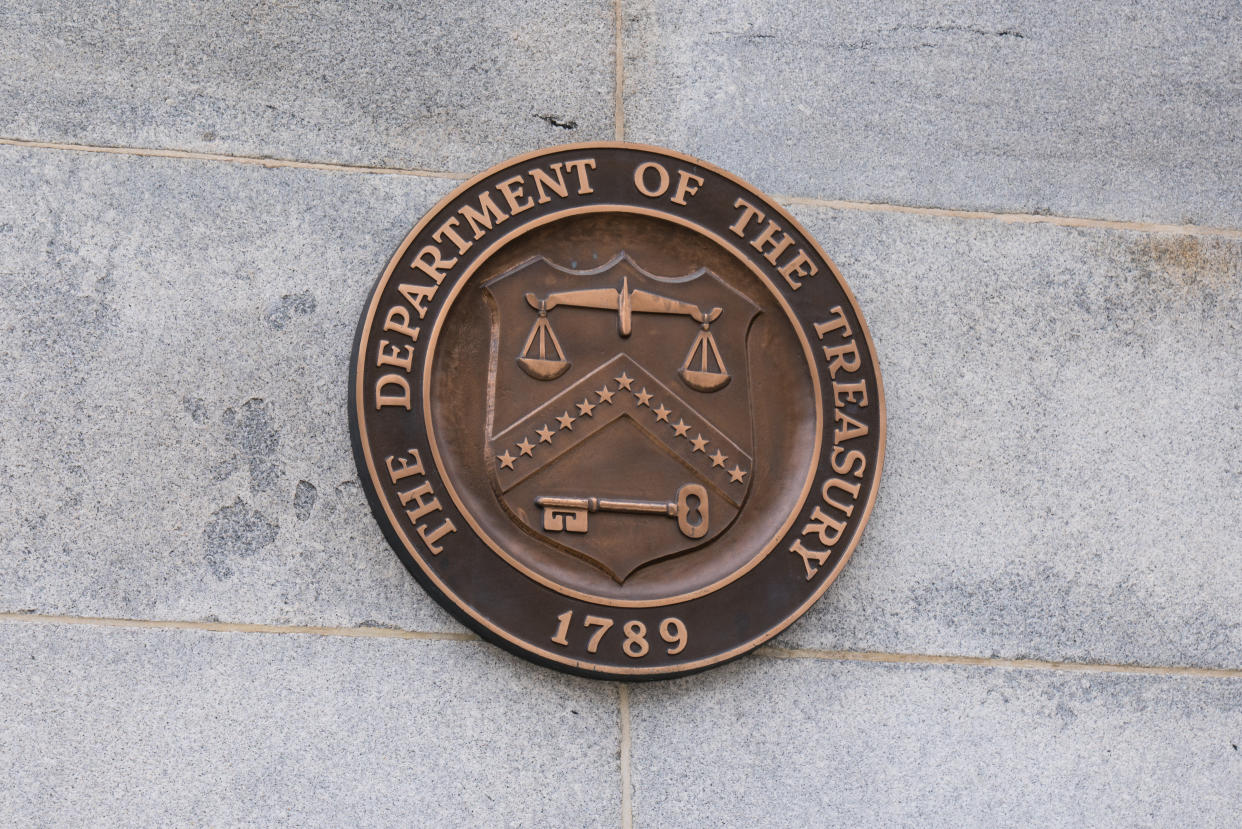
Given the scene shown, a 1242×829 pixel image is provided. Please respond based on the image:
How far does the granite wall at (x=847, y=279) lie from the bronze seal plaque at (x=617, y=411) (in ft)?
0.47

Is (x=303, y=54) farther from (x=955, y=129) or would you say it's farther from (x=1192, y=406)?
(x=1192, y=406)

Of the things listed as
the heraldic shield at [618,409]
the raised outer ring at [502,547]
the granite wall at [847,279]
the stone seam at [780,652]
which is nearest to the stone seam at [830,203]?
the granite wall at [847,279]

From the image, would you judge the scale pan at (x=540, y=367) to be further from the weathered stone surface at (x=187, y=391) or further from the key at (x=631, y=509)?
the weathered stone surface at (x=187, y=391)

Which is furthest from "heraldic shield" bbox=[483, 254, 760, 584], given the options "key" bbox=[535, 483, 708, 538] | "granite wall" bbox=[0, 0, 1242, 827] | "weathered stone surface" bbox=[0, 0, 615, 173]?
"weathered stone surface" bbox=[0, 0, 615, 173]

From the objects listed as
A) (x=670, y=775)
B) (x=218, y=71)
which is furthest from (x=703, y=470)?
(x=218, y=71)

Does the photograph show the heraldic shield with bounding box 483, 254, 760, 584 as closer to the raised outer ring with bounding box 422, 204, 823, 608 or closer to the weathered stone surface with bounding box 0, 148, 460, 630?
the raised outer ring with bounding box 422, 204, 823, 608

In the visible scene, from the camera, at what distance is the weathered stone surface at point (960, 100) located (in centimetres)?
421

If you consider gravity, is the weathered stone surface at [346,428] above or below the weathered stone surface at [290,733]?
above

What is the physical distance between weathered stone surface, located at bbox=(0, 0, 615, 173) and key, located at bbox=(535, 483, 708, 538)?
1031 mm

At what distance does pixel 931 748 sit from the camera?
12.3ft

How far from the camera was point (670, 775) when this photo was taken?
363 centimetres

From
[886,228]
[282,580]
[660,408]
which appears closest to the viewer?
[282,580]

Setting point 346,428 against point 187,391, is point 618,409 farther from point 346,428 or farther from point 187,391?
point 187,391

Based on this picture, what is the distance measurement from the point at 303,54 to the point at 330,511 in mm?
1356
